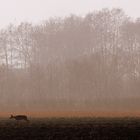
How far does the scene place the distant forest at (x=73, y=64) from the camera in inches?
3204

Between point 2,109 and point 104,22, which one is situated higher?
point 104,22

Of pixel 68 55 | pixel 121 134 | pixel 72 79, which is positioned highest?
pixel 68 55

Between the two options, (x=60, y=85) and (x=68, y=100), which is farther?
(x=60, y=85)

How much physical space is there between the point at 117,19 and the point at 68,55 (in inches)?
544

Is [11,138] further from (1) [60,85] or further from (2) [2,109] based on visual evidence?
(1) [60,85]

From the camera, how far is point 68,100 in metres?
81.1

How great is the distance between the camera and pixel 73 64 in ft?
278

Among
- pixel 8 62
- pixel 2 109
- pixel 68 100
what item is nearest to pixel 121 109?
pixel 68 100

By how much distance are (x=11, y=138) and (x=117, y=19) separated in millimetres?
78383

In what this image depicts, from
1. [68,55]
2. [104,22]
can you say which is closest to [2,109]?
[68,55]

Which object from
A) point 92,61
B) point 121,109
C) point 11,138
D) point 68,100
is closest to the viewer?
point 11,138

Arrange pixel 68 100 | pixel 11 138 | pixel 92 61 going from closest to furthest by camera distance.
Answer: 1. pixel 11 138
2. pixel 68 100
3. pixel 92 61

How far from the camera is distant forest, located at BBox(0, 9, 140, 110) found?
3204 inches

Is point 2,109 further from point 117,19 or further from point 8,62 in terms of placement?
point 117,19
